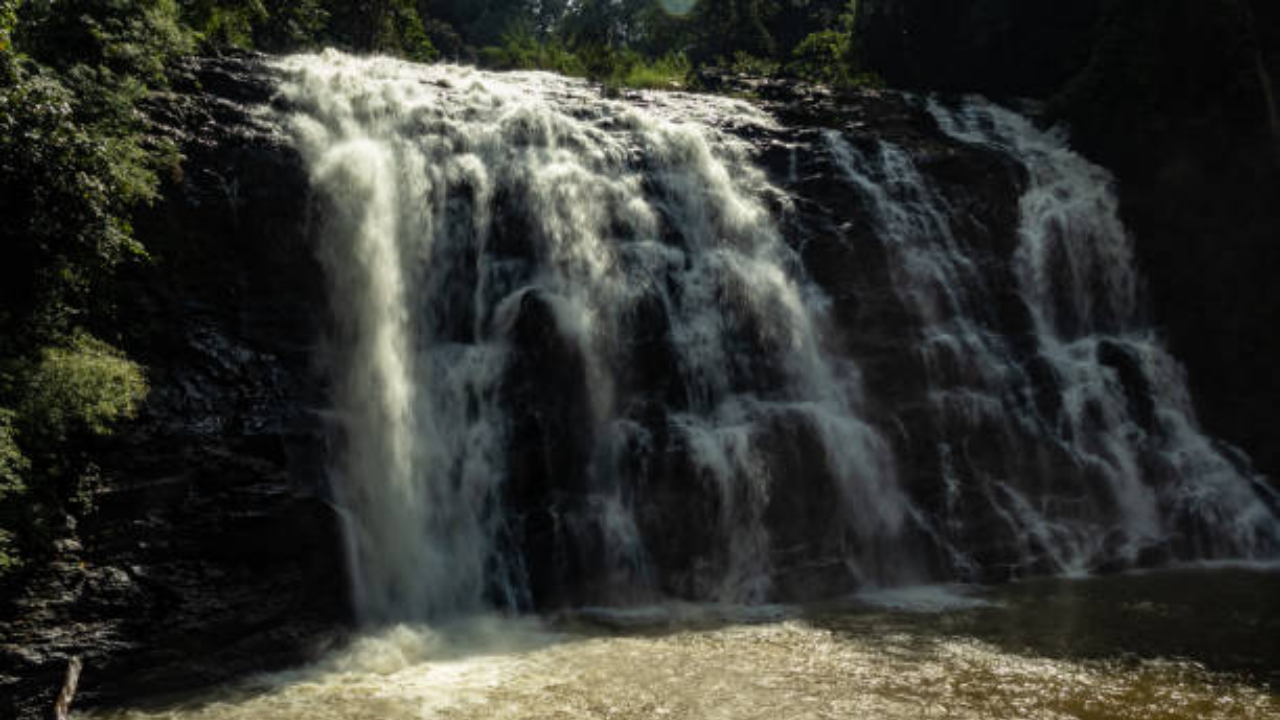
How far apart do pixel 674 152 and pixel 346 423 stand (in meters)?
8.21

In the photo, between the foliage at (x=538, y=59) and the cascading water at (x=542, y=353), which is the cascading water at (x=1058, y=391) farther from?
the foliage at (x=538, y=59)

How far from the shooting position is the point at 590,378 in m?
12.7

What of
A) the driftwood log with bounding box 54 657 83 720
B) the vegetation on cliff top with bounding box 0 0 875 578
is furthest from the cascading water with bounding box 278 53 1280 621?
the driftwood log with bounding box 54 657 83 720

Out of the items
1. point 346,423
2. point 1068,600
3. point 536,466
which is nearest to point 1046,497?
point 1068,600

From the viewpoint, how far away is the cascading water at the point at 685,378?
11742 millimetres

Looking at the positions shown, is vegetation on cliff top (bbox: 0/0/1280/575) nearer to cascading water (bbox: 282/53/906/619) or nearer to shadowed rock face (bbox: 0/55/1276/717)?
shadowed rock face (bbox: 0/55/1276/717)

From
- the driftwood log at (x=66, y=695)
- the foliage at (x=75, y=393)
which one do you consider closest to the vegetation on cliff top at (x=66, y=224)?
the foliage at (x=75, y=393)

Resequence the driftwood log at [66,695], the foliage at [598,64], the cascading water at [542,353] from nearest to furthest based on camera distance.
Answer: the driftwood log at [66,695]
the cascading water at [542,353]
the foliage at [598,64]

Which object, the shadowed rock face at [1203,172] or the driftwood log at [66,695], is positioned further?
the shadowed rock face at [1203,172]

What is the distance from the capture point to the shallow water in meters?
7.73

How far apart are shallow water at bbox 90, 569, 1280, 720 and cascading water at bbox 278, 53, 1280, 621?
122cm

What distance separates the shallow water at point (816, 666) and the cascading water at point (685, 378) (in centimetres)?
122

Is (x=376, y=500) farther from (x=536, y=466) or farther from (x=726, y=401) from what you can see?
(x=726, y=401)

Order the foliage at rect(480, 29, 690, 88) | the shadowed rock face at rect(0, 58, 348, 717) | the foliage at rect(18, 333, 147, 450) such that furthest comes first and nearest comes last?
the foliage at rect(480, 29, 690, 88)
the foliage at rect(18, 333, 147, 450)
the shadowed rock face at rect(0, 58, 348, 717)
